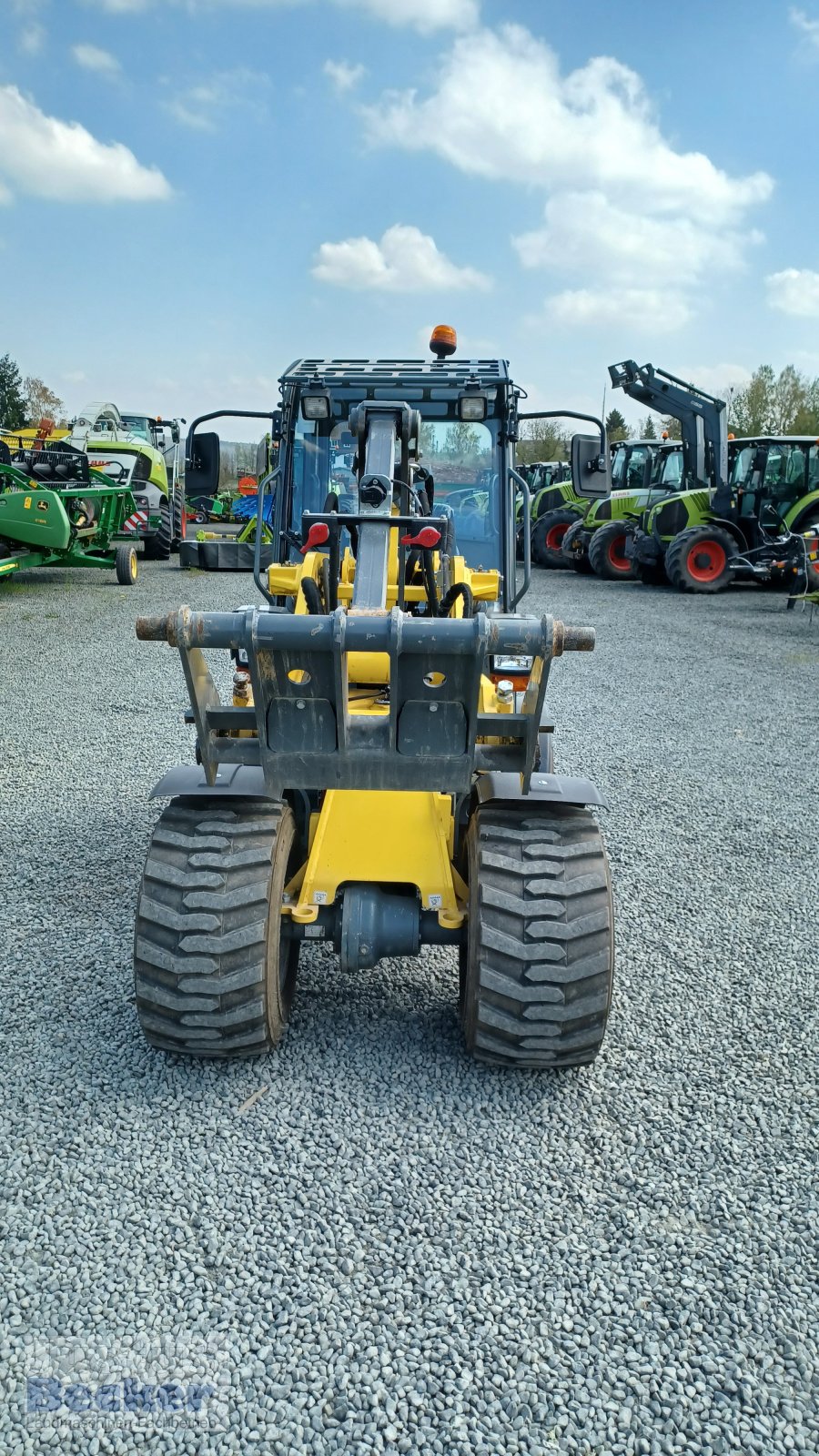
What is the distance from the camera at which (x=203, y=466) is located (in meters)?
4.73

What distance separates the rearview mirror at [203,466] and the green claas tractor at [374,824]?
1.33 metres

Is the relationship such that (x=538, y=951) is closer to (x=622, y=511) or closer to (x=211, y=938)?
(x=211, y=938)

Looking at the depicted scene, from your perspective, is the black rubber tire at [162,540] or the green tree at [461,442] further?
the black rubber tire at [162,540]

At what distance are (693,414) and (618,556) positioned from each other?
277 centimetres

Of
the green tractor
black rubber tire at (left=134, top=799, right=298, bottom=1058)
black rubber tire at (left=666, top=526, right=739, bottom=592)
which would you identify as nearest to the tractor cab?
black rubber tire at (left=666, top=526, right=739, bottom=592)

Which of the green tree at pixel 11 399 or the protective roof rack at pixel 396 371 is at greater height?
the green tree at pixel 11 399

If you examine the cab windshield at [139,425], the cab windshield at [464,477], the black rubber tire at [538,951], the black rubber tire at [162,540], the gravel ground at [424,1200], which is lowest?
the gravel ground at [424,1200]

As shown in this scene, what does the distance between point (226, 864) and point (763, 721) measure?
566cm

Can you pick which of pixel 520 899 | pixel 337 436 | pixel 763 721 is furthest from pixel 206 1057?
A: pixel 763 721

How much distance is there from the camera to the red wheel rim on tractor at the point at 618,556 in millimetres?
17359

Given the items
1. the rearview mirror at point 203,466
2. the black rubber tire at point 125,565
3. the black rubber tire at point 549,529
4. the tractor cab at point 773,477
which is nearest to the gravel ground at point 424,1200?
the rearview mirror at point 203,466

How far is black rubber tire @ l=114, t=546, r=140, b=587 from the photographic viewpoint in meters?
13.7

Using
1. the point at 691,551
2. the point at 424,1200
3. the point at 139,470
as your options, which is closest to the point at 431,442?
the point at 424,1200

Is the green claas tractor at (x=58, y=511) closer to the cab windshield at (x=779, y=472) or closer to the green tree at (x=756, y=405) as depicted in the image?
the cab windshield at (x=779, y=472)
